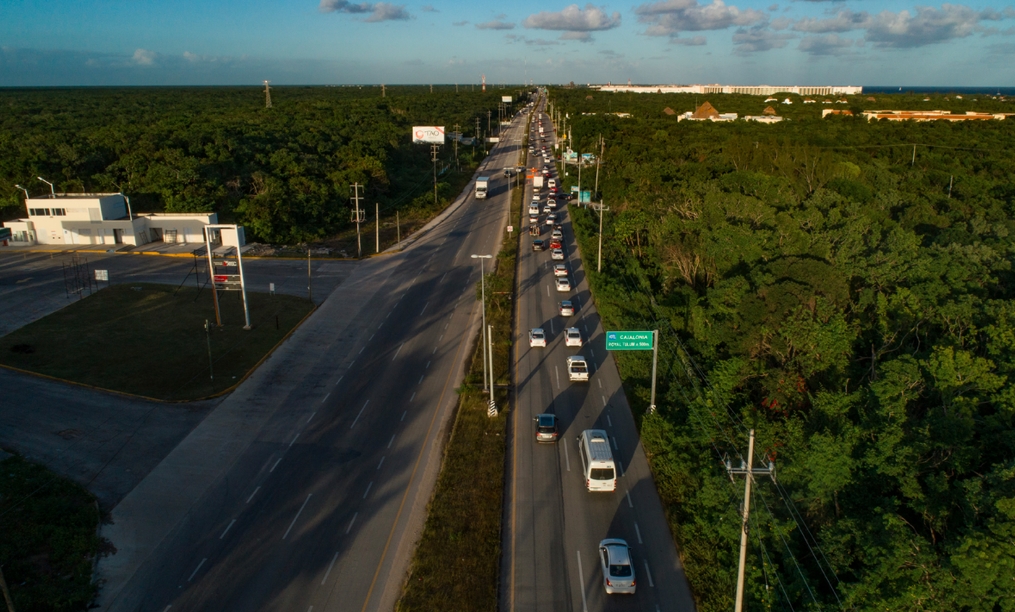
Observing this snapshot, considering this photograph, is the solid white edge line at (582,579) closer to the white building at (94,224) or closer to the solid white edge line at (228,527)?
the solid white edge line at (228,527)

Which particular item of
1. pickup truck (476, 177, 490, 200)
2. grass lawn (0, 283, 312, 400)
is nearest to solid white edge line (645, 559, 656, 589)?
grass lawn (0, 283, 312, 400)

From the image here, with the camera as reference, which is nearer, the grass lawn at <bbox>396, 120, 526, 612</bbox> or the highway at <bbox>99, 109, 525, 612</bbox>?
the grass lawn at <bbox>396, 120, 526, 612</bbox>

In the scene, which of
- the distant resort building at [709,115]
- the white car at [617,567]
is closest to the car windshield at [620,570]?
the white car at [617,567]

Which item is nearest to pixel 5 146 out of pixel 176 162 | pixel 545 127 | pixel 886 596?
pixel 176 162

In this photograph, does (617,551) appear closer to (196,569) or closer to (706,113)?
(196,569)

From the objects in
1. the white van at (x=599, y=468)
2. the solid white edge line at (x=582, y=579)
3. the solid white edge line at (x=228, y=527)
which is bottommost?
the solid white edge line at (x=582, y=579)

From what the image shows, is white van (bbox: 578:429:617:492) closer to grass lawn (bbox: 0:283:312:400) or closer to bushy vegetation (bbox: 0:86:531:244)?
grass lawn (bbox: 0:283:312:400)
